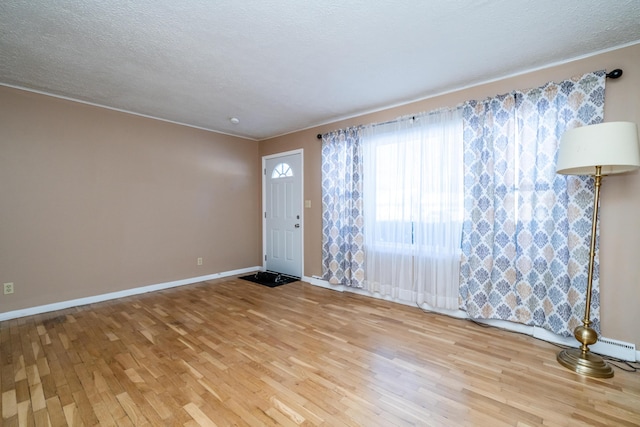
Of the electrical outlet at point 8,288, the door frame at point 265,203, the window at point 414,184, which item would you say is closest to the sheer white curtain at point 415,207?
the window at point 414,184

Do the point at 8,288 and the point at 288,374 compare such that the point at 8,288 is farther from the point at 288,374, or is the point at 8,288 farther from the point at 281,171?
the point at 281,171

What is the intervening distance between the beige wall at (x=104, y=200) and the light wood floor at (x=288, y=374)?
67 centimetres

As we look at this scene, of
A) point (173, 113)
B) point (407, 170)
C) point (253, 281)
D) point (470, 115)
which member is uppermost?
point (173, 113)

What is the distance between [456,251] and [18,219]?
4.94 m

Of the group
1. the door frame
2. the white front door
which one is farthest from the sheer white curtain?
the white front door

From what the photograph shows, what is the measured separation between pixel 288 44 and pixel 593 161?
2.46 metres

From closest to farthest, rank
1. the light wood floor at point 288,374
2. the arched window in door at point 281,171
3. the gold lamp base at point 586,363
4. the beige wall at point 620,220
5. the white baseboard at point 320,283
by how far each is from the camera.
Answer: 1. the light wood floor at point 288,374
2. the gold lamp base at point 586,363
3. the beige wall at point 620,220
4. the white baseboard at point 320,283
5. the arched window in door at point 281,171

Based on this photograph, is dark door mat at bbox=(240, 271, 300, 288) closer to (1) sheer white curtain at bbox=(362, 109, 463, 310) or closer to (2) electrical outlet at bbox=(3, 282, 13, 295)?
(1) sheer white curtain at bbox=(362, 109, 463, 310)

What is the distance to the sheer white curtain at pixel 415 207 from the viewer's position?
3.20 m

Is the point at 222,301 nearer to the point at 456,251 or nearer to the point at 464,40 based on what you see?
the point at 456,251

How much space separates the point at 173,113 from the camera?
4.06 metres

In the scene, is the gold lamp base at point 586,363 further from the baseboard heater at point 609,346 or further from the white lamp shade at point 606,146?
the white lamp shade at point 606,146

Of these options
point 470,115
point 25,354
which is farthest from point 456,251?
point 25,354

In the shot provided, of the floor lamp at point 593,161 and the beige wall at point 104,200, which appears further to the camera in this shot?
the beige wall at point 104,200
